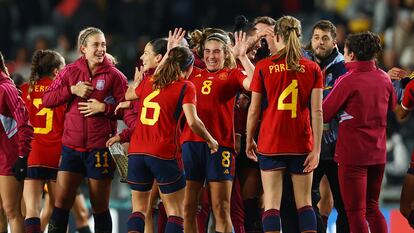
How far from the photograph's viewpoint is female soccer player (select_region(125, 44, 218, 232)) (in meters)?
9.10

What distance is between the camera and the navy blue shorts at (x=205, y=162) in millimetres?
9391

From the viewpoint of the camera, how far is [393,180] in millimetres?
15078

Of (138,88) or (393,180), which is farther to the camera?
(393,180)

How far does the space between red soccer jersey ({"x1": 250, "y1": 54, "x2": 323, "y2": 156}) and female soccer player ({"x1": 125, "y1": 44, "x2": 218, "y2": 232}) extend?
52cm

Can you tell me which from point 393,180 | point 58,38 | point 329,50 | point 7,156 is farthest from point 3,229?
point 58,38

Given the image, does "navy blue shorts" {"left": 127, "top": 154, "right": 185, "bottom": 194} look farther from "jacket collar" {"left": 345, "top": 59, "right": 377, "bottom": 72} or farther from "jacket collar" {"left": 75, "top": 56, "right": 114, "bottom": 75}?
"jacket collar" {"left": 345, "top": 59, "right": 377, "bottom": 72}

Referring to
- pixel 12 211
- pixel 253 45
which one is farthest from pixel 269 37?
pixel 12 211

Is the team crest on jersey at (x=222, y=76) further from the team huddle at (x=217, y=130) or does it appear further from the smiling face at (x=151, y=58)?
the smiling face at (x=151, y=58)

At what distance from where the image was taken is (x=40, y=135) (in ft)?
34.4

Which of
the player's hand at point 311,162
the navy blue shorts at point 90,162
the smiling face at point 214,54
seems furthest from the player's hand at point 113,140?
the player's hand at point 311,162

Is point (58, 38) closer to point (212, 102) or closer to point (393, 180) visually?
point (393, 180)

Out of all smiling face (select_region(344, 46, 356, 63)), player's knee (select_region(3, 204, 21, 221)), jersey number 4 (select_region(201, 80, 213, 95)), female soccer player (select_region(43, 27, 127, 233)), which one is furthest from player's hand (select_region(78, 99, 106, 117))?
smiling face (select_region(344, 46, 356, 63))

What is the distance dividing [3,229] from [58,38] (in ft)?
27.2

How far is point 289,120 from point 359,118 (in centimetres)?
73
